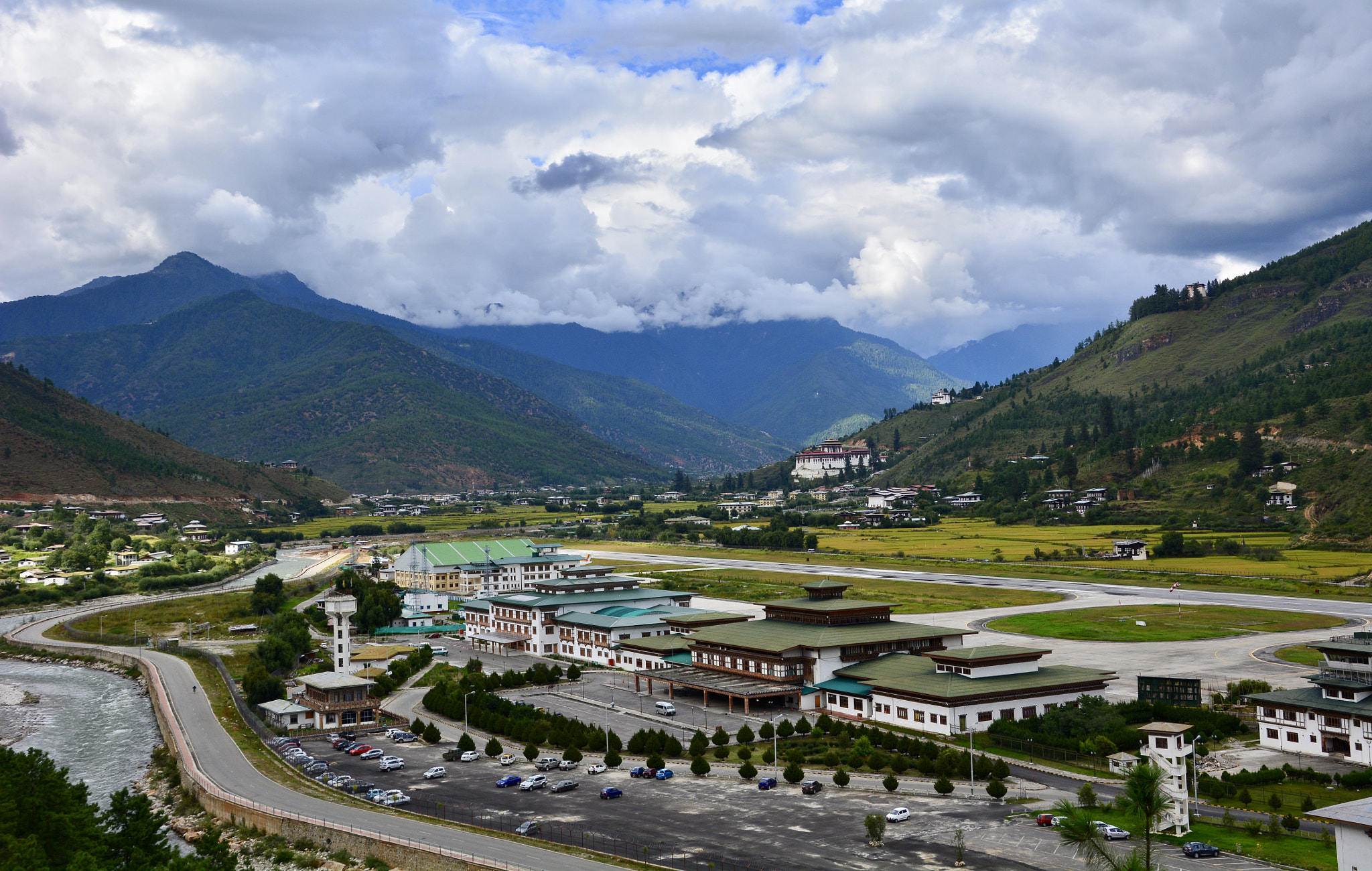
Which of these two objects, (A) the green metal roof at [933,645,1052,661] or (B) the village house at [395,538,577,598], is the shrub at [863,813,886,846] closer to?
(A) the green metal roof at [933,645,1052,661]

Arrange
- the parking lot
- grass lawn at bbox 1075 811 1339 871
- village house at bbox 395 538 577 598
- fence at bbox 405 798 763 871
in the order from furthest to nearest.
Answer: village house at bbox 395 538 577 598 → the parking lot → fence at bbox 405 798 763 871 → grass lawn at bbox 1075 811 1339 871

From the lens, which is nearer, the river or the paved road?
the paved road

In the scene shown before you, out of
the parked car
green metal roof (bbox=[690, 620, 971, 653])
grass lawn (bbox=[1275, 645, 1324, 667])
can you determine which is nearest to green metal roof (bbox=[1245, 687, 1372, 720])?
the parked car

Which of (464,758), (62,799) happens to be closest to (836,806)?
(464,758)

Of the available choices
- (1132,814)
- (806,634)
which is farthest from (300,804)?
(1132,814)

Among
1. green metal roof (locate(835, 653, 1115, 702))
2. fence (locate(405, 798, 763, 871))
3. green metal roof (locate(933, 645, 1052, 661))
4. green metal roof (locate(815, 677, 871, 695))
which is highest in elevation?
green metal roof (locate(933, 645, 1052, 661))
